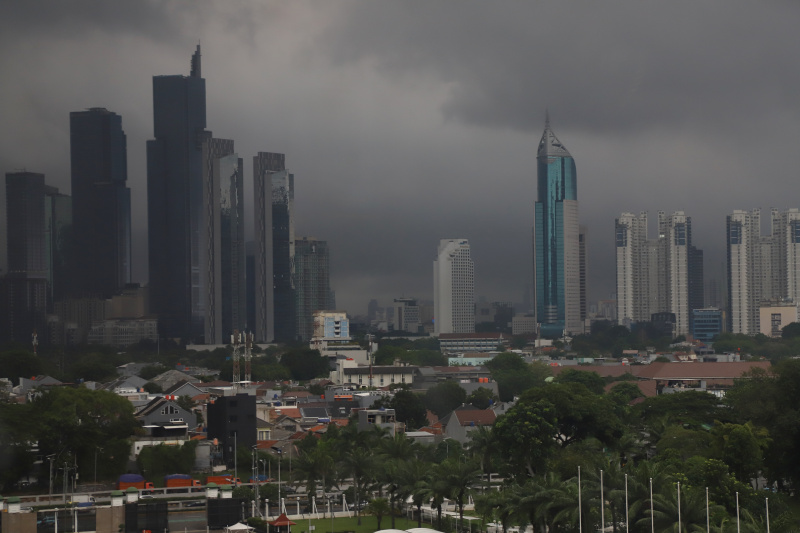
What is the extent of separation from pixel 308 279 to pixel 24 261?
41.7 metres

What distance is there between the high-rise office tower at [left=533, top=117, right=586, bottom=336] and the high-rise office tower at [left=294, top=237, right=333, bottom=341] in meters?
39.3

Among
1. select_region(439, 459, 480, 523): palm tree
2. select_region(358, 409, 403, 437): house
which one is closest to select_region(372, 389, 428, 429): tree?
select_region(358, 409, 403, 437): house

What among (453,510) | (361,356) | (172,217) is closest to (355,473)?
(453,510)

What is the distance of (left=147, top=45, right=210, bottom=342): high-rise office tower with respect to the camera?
577 ft

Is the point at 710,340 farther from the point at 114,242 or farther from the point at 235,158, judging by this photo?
the point at 114,242

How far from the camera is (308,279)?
6964 inches

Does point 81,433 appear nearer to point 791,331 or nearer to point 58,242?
point 791,331

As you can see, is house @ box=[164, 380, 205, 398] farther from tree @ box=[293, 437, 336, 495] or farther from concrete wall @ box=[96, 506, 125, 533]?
concrete wall @ box=[96, 506, 125, 533]

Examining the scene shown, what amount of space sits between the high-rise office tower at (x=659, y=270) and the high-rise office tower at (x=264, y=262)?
54257 millimetres

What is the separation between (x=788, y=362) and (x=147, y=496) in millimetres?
21936

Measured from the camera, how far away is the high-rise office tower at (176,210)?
17575 cm

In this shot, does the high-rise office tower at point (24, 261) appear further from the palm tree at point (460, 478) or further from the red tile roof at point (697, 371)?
the palm tree at point (460, 478)

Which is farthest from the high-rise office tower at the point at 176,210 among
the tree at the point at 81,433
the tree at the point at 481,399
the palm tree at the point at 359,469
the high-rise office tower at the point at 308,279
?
the palm tree at the point at 359,469

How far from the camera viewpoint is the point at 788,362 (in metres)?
38.1
